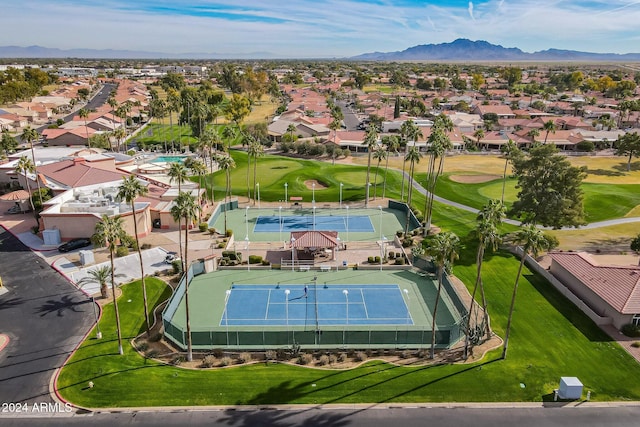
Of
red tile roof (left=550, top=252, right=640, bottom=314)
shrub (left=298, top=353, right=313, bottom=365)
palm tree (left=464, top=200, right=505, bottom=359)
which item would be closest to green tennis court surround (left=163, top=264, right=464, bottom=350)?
Answer: shrub (left=298, top=353, right=313, bottom=365)

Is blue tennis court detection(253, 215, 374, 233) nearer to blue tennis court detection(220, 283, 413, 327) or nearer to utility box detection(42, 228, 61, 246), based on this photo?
blue tennis court detection(220, 283, 413, 327)

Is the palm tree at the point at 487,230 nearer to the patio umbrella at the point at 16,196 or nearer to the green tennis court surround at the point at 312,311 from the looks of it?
the green tennis court surround at the point at 312,311

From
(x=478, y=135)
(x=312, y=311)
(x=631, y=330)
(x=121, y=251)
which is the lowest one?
(x=312, y=311)

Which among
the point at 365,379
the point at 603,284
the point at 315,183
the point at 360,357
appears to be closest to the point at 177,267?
the point at 360,357

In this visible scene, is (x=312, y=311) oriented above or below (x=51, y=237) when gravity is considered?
below

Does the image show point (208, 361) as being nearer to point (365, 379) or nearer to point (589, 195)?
point (365, 379)

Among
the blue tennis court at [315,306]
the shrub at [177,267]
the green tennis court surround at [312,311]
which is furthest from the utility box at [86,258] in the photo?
the blue tennis court at [315,306]

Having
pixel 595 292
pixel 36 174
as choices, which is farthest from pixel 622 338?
pixel 36 174
